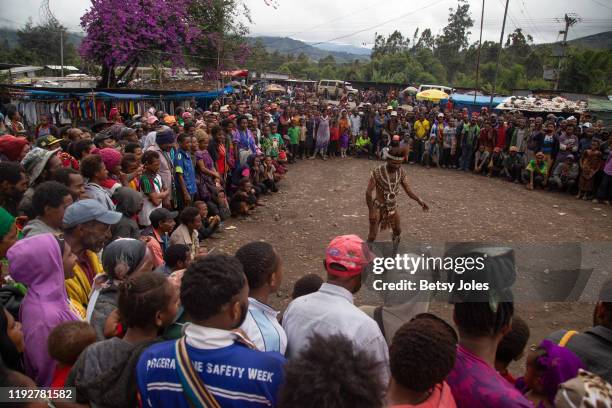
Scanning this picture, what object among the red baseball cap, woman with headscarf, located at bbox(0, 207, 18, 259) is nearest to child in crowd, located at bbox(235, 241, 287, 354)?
the red baseball cap

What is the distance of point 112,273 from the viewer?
2609 mm

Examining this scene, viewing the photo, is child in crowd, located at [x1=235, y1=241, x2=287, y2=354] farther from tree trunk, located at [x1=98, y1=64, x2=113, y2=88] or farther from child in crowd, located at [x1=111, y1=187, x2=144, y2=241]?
tree trunk, located at [x1=98, y1=64, x2=113, y2=88]

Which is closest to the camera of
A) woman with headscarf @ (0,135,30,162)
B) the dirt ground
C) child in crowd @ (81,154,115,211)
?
child in crowd @ (81,154,115,211)

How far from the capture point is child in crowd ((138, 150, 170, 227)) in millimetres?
5348

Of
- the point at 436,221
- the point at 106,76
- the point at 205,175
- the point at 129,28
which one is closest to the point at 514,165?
the point at 436,221

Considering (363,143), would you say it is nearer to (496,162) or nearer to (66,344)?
(496,162)

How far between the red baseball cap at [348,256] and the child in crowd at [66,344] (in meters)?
1.30

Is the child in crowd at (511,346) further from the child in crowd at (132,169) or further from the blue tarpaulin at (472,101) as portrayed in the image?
the blue tarpaulin at (472,101)

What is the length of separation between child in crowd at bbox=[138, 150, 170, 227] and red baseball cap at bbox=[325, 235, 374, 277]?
361 centimetres

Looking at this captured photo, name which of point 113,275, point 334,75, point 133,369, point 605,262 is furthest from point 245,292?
point 334,75

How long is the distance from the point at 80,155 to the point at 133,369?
15.1ft

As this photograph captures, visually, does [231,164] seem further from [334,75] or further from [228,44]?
[334,75]

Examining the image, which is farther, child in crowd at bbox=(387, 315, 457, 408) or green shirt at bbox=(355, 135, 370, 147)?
green shirt at bbox=(355, 135, 370, 147)

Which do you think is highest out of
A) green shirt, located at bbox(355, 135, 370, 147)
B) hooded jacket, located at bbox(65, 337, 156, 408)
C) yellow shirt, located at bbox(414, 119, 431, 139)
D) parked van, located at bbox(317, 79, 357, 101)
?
parked van, located at bbox(317, 79, 357, 101)
